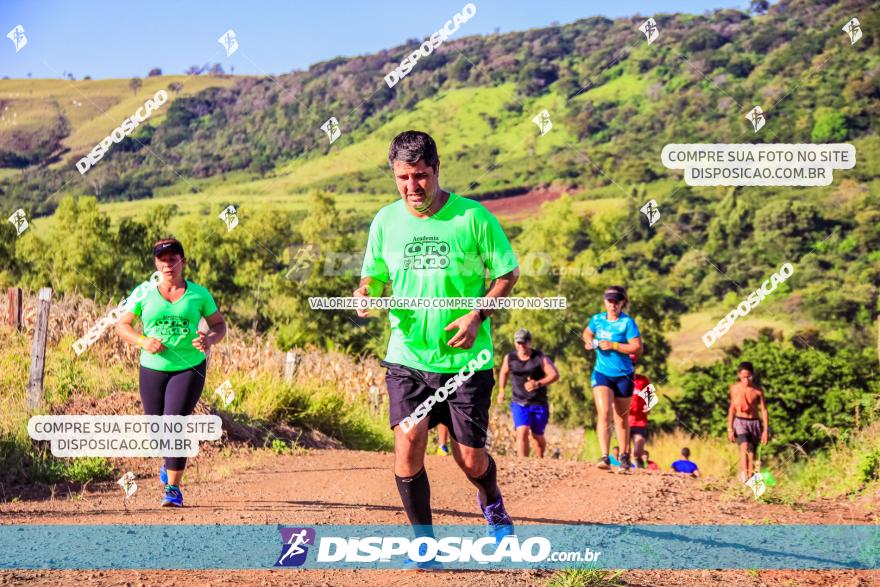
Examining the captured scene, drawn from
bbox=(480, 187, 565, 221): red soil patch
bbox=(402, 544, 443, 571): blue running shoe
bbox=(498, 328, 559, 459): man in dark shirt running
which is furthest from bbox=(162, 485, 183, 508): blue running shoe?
bbox=(480, 187, 565, 221): red soil patch

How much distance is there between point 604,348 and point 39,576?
19.7 feet

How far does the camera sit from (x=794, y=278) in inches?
2766

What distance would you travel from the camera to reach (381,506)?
26.0 feet

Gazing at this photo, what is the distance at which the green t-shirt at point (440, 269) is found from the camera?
5254mm

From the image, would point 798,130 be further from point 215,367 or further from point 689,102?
point 215,367

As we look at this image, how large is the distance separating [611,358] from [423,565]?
16.3 feet

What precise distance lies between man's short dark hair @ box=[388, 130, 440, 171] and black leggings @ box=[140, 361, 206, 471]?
9.67ft

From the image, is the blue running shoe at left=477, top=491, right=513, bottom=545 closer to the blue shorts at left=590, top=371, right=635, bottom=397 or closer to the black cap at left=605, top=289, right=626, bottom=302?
the blue shorts at left=590, top=371, right=635, bottom=397

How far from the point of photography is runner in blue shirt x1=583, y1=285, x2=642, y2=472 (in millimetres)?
9977

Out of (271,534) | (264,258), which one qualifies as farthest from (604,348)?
(264,258)
